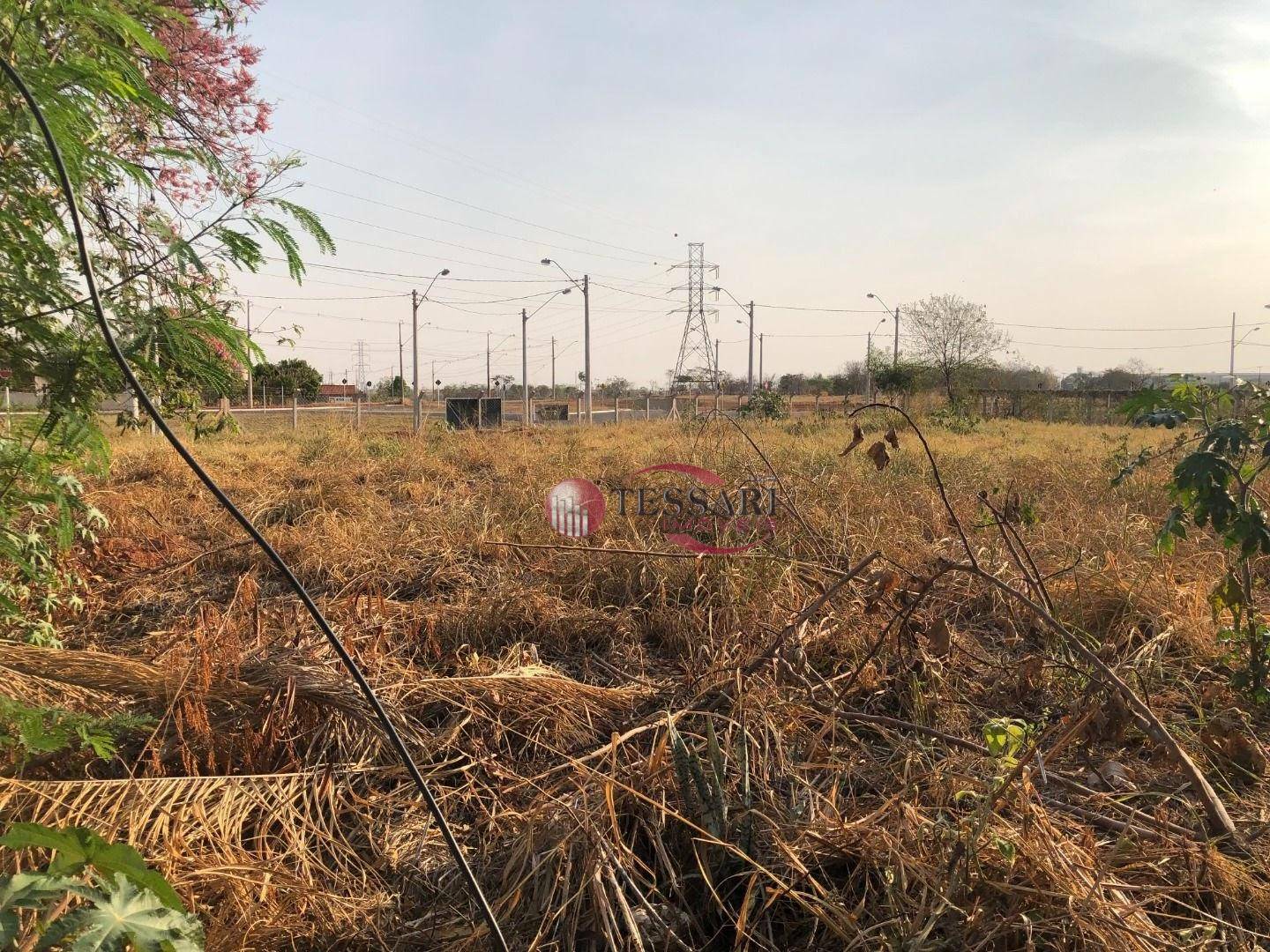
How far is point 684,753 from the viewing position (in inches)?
73.6

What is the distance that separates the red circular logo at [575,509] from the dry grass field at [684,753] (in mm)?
761

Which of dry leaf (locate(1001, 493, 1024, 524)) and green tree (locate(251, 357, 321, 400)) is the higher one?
green tree (locate(251, 357, 321, 400))

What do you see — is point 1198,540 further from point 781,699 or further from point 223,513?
point 223,513

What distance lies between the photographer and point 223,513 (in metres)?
5.68

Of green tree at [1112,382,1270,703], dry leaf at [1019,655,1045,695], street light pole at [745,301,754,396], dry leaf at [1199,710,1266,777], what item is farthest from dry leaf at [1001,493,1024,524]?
street light pole at [745,301,754,396]

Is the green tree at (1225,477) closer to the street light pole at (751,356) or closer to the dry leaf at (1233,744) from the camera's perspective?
the dry leaf at (1233,744)

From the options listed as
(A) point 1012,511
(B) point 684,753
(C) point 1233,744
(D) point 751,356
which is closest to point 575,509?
(A) point 1012,511

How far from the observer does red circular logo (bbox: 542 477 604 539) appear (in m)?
4.96

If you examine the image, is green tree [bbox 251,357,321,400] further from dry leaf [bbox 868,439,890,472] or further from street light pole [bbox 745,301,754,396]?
dry leaf [bbox 868,439,890,472]

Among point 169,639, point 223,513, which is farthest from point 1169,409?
point 223,513

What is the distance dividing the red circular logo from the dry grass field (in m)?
0.76

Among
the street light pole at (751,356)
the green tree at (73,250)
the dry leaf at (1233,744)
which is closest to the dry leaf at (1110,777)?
the dry leaf at (1233,744)

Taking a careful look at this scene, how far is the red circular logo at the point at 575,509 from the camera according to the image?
496 centimetres

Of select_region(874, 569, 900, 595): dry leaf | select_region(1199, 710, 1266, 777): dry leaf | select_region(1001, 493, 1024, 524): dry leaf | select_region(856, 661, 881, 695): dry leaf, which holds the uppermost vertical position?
select_region(1001, 493, 1024, 524): dry leaf
